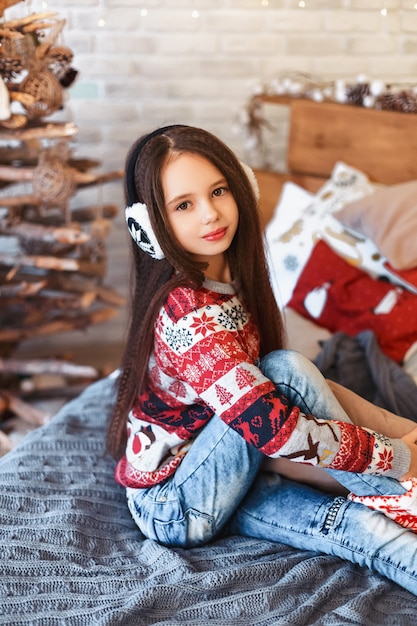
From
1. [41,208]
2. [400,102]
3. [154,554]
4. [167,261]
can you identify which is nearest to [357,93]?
[400,102]

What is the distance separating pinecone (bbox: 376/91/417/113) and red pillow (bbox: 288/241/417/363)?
0.51 m

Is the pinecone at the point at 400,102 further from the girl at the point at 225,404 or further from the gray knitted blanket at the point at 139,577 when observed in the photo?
the gray knitted blanket at the point at 139,577

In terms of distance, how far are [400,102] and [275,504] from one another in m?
1.34

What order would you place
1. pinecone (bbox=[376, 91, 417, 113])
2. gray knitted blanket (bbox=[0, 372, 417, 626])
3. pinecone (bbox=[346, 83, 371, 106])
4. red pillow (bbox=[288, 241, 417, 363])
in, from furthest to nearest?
pinecone (bbox=[346, 83, 371, 106]), pinecone (bbox=[376, 91, 417, 113]), red pillow (bbox=[288, 241, 417, 363]), gray knitted blanket (bbox=[0, 372, 417, 626])

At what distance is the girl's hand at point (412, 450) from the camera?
4.16 ft

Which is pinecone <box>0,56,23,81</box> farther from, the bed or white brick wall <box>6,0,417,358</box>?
the bed

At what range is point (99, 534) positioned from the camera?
1.41 metres

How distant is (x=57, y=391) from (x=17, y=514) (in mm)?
1120

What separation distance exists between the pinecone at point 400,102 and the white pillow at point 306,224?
210 millimetres

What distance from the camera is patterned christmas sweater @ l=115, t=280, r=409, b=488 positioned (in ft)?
3.89

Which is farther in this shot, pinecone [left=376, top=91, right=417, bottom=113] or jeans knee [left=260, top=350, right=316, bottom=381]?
pinecone [left=376, top=91, right=417, bottom=113]

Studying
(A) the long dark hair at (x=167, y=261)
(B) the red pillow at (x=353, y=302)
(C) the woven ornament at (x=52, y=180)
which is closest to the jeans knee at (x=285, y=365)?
(A) the long dark hair at (x=167, y=261)

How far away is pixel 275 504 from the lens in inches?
54.6

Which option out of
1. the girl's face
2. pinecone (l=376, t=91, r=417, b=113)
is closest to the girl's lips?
the girl's face
